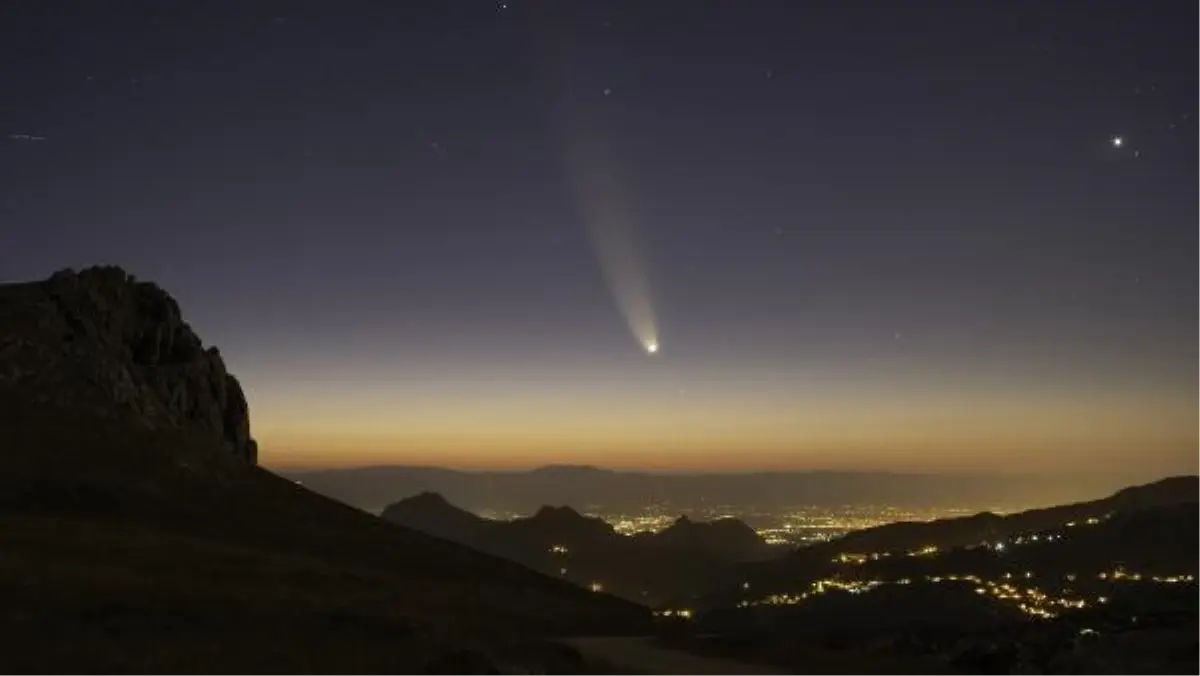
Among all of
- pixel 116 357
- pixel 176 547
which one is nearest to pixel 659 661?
pixel 176 547

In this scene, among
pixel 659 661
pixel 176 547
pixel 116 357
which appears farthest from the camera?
pixel 116 357

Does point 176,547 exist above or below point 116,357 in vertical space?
below

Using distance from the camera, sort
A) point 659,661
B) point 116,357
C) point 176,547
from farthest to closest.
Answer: point 116,357 → point 176,547 → point 659,661

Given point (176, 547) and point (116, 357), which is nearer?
point (176, 547)

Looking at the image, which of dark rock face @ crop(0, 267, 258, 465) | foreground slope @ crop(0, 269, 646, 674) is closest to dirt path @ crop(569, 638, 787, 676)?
foreground slope @ crop(0, 269, 646, 674)

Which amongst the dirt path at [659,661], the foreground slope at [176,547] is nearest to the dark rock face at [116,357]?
the foreground slope at [176,547]

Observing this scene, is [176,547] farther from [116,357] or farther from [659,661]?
[116,357]

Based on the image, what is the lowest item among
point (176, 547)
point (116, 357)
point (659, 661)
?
point (659, 661)

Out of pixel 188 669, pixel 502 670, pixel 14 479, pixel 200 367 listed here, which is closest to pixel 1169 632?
pixel 502 670
